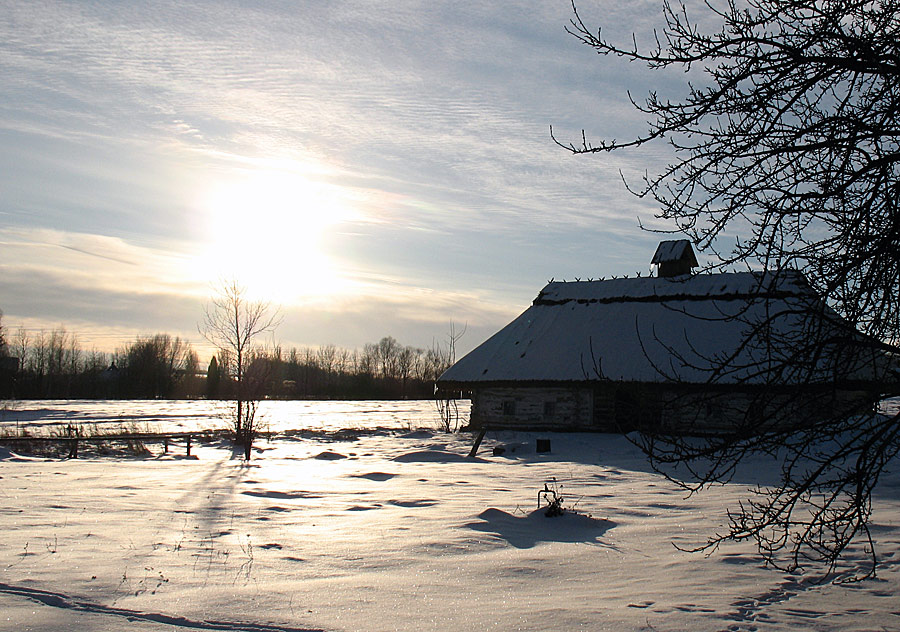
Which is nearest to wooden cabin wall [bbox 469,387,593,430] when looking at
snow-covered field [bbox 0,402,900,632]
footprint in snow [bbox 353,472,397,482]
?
snow-covered field [bbox 0,402,900,632]

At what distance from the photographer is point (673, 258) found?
2919 cm

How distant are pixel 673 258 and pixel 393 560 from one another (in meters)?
24.1

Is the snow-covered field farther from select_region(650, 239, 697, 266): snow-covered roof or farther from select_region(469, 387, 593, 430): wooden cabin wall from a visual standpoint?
select_region(650, 239, 697, 266): snow-covered roof

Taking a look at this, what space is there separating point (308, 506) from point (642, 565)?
17.8 ft

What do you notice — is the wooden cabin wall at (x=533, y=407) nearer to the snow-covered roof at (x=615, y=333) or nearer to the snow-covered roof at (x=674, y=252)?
the snow-covered roof at (x=615, y=333)

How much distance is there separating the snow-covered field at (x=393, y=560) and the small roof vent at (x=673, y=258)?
16040 millimetres

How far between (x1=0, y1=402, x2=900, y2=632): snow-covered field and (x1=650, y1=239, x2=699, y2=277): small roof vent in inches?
631

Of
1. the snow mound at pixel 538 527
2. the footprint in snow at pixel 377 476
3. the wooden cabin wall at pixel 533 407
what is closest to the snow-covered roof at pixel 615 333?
the wooden cabin wall at pixel 533 407

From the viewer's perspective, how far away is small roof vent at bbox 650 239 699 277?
29109 mm

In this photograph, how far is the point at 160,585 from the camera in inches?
247

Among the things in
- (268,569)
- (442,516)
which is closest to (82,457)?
(442,516)

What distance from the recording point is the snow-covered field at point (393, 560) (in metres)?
5.53

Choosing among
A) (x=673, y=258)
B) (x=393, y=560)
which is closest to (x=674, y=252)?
(x=673, y=258)

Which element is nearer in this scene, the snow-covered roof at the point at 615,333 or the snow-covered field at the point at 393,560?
the snow-covered field at the point at 393,560
